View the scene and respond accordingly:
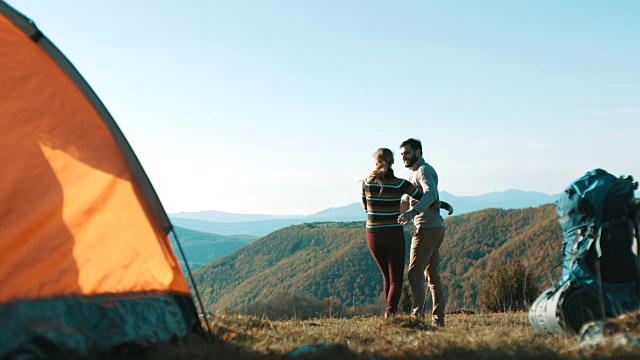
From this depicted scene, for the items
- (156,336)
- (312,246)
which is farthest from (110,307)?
(312,246)

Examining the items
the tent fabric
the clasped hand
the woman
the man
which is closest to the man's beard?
the man

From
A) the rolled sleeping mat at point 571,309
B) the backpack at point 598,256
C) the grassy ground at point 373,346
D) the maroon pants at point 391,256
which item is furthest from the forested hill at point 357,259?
the rolled sleeping mat at point 571,309

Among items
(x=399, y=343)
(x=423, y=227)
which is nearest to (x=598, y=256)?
(x=399, y=343)

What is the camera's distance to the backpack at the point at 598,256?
6.60m

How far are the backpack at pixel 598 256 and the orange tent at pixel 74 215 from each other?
3.48m

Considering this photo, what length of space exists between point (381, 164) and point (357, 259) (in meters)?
103

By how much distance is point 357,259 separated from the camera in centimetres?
11106

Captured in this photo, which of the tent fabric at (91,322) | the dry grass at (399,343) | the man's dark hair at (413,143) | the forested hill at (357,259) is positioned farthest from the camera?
the forested hill at (357,259)

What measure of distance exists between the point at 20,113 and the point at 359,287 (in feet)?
303

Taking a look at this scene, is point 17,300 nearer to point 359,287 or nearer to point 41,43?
point 41,43

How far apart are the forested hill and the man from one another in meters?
56.3

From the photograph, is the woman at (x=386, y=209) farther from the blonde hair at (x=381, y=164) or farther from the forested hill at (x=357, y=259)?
the forested hill at (x=357, y=259)

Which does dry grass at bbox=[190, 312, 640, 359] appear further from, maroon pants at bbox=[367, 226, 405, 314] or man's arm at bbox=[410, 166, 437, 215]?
man's arm at bbox=[410, 166, 437, 215]

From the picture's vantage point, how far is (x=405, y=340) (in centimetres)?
670
